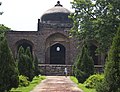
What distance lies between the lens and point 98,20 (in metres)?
23.6

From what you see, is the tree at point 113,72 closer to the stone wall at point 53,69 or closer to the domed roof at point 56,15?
the stone wall at point 53,69

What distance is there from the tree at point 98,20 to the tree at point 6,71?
11.6 metres

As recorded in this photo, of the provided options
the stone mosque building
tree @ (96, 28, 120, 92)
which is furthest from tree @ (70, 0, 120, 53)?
tree @ (96, 28, 120, 92)

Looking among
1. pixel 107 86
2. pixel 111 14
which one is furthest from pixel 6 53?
pixel 111 14

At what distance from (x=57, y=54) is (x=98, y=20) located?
61.5 feet

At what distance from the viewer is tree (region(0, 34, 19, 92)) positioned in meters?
12.7

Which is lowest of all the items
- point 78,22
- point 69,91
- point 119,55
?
point 69,91

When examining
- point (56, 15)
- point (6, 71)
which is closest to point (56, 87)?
point (6, 71)

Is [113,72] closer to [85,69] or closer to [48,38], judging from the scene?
[85,69]

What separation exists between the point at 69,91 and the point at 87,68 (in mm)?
5190

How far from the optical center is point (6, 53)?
13.4 metres

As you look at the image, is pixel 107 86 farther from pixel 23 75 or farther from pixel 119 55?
pixel 23 75

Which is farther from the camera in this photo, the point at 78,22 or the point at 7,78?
the point at 78,22

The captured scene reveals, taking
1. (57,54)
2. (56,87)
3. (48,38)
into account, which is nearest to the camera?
(56,87)
